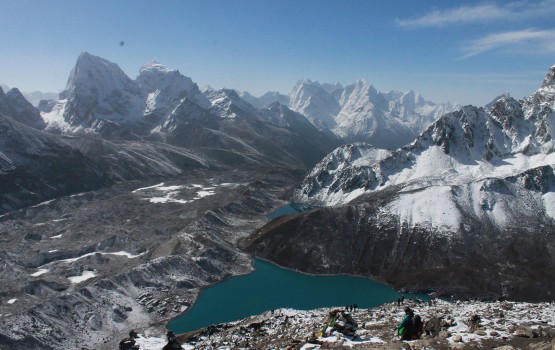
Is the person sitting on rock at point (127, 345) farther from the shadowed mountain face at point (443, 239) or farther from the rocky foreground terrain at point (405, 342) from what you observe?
the shadowed mountain face at point (443, 239)

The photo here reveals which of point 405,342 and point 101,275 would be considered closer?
point 405,342

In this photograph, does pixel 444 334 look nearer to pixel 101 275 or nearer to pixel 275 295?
pixel 275 295

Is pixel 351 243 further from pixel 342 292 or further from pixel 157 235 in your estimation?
pixel 157 235

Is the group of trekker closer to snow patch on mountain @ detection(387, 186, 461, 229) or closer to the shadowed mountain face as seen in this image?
the shadowed mountain face

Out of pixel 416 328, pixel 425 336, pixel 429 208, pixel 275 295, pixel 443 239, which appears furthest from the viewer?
pixel 429 208

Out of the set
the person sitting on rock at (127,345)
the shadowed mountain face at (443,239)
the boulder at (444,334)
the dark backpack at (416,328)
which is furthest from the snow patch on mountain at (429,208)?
the dark backpack at (416,328)

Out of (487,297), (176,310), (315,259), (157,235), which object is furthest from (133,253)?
(487,297)

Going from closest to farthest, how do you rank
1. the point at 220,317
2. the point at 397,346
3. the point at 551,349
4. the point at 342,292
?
the point at 551,349, the point at 397,346, the point at 220,317, the point at 342,292

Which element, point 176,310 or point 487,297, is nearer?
point 176,310

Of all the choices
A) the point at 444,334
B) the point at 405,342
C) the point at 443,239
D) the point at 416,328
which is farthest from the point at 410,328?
the point at 443,239
